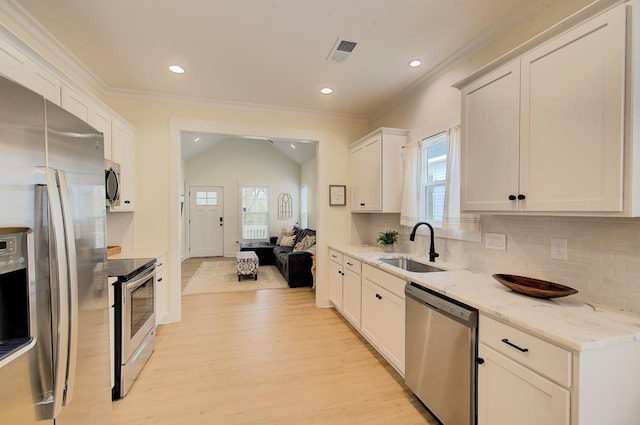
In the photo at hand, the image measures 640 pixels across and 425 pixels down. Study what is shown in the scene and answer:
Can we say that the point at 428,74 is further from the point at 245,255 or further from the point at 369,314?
the point at 245,255

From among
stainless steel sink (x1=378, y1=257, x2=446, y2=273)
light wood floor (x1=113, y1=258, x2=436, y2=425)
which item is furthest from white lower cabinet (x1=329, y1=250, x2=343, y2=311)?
stainless steel sink (x1=378, y1=257, x2=446, y2=273)

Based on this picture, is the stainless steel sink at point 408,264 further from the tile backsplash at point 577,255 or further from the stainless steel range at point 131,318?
the stainless steel range at point 131,318

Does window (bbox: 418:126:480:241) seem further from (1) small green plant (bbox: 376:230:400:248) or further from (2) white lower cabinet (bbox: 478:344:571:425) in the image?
→ (2) white lower cabinet (bbox: 478:344:571:425)

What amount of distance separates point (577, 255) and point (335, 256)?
8.48 feet

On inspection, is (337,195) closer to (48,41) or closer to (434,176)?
(434,176)

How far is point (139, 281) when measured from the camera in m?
2.39

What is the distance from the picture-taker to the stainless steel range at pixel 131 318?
2.14 metres

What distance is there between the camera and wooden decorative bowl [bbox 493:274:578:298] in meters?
1.50

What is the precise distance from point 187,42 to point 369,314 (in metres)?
2.99

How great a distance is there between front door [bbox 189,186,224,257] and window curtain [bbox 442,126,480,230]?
7.07 m

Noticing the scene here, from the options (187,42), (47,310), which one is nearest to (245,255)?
(187,42)

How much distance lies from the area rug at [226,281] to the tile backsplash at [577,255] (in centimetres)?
375

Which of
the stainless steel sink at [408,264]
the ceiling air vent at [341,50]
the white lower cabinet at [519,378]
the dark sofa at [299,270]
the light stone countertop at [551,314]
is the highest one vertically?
the ceiling air vent at [341,50]

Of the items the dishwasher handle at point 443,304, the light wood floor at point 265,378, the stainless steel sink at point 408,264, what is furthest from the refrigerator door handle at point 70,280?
the stainless steel sink at point 408,264
